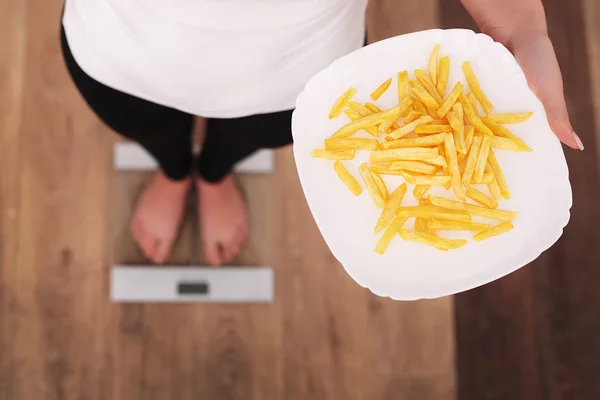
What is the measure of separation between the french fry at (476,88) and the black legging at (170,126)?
22cm

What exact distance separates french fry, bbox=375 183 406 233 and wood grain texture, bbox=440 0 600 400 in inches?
28.2

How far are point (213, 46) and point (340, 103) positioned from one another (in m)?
0.15

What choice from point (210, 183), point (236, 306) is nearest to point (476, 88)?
point (210, 183)

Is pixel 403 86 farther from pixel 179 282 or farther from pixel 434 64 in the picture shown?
pixel 179 282

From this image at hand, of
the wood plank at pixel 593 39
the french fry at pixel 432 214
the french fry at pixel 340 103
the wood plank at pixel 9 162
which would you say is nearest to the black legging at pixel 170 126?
the french fry at pixel 340 103

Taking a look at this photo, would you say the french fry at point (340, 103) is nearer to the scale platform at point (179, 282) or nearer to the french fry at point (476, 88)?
the french fry at point (476, 88)

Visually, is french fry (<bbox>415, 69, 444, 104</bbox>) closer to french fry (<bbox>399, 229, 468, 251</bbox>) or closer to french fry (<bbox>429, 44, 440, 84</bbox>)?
french fry (<bbox>429, 44, 440, 84</bbox>)

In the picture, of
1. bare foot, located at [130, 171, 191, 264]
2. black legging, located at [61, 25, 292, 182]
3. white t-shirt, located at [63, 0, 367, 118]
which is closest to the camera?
white t-shirt, located at [63, 0, 367, 118]

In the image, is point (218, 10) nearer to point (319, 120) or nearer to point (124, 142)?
point (319, 120)

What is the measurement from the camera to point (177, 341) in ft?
4.00

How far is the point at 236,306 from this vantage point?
1248mm

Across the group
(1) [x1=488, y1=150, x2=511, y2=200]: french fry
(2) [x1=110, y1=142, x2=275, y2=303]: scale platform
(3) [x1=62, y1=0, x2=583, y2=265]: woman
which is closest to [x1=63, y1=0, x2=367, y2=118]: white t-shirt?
(3) [x1=62, y1=0, x2=583, y2=265]: woman

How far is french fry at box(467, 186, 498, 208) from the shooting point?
1.90 feet

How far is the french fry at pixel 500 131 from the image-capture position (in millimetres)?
594
